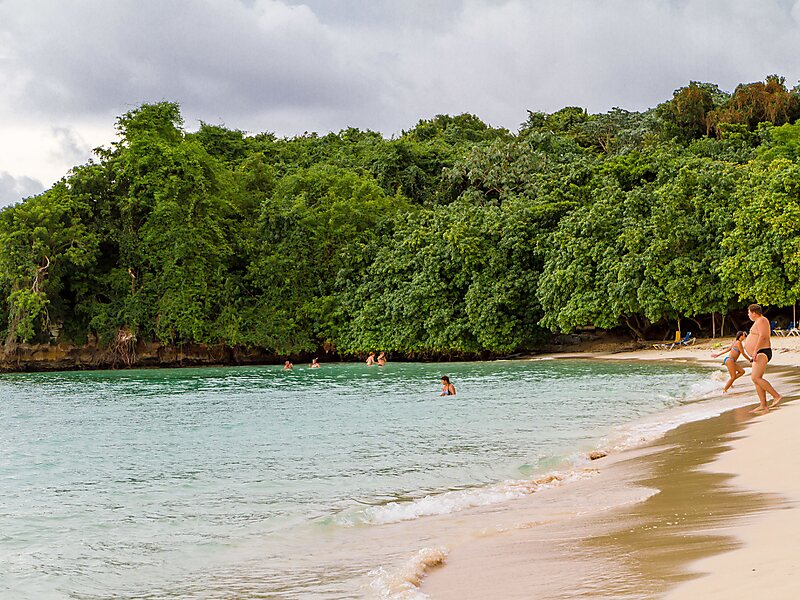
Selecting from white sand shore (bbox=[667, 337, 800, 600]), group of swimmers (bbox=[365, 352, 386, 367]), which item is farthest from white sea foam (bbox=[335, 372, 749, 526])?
group of swimmers (bbox=[365, 352, 386, 367])

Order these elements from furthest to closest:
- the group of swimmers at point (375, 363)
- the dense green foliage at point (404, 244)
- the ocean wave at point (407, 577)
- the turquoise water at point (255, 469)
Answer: the dense green foliage at point (404, 244)
the group of swimmers at point (375, 363)
the turquoise water at point (255, 469)
the ocean wave at point (407, 577)

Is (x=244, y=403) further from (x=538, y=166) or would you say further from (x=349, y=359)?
(x=538, y=166)

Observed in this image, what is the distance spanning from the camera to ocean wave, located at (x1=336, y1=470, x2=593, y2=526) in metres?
8.53

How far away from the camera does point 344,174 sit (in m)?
51.6

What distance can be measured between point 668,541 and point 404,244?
39.5 meters

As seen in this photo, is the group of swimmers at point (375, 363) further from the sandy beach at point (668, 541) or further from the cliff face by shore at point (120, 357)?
the sandy beach at point (668, 541)

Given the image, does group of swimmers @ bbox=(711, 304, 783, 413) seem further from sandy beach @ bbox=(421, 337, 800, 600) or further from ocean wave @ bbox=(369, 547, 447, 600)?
ocean wave @ bbox=(369, 547, 447, 600)

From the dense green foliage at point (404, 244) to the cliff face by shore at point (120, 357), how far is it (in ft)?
2.75

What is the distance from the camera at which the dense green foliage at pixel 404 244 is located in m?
36.3

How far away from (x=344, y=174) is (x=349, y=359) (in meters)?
11.8

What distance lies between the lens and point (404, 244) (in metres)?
44.8

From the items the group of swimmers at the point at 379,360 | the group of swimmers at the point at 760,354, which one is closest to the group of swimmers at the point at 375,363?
the group of swimmers at the point at 379,360

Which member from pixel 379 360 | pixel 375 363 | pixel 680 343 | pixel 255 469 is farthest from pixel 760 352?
pixel 375 363

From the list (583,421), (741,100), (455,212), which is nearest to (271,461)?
(583,421)
